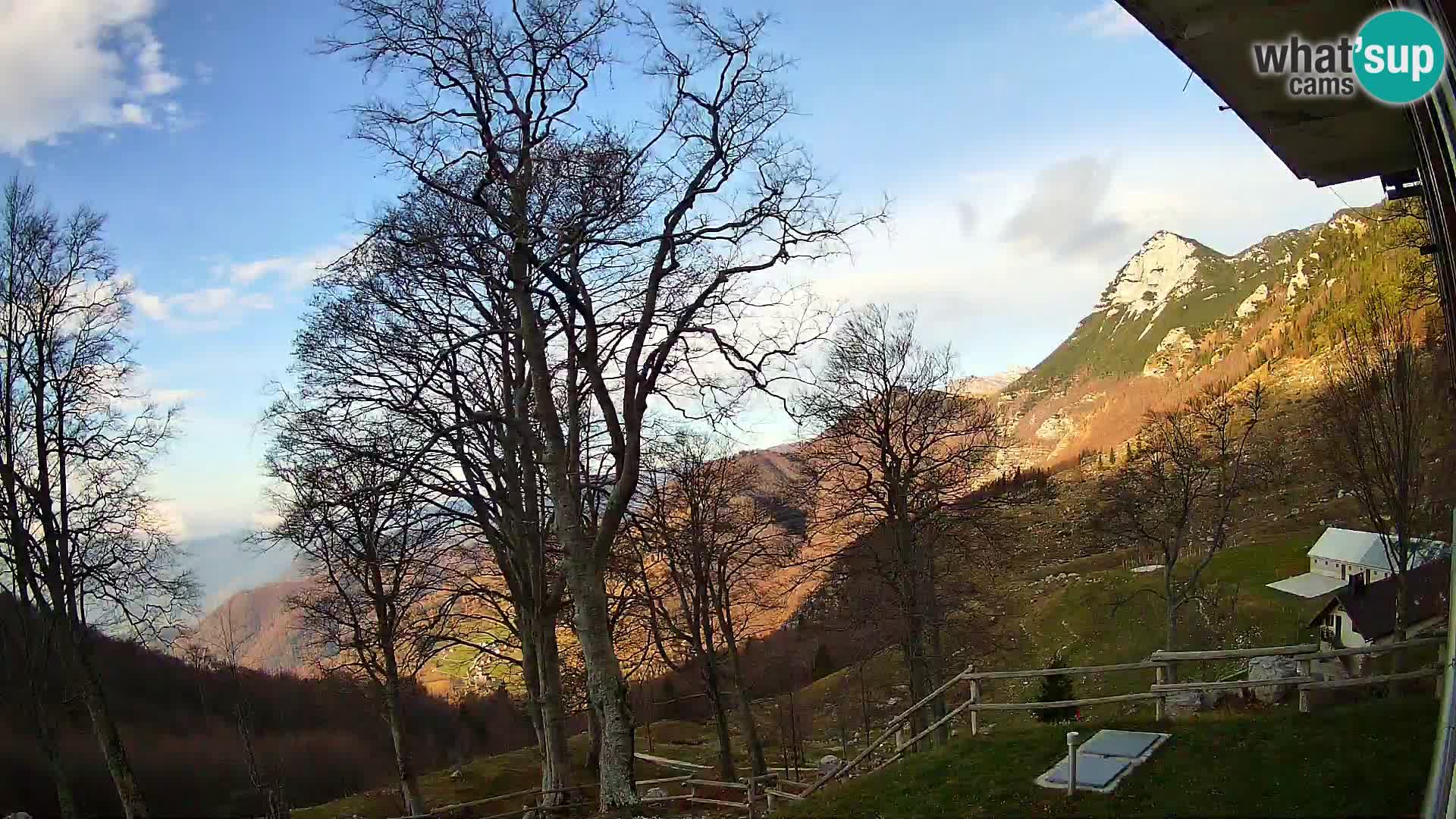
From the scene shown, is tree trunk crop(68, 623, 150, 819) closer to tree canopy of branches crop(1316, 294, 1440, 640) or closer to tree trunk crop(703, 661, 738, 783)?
tree trunk crop(703, 661, 738, 783)

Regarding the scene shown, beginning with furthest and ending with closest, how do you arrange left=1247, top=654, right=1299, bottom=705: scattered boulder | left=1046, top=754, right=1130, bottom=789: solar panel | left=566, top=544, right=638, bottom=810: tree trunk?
left=1247, top=654, right=1299, bottom=705: scattered boulder, left=566, top=544, right=638, bottom=810: tree trunk, left=1046, top=754, right=1130, bottom=789: solar panel

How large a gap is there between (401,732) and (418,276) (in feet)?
40.3

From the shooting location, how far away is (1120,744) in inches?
413

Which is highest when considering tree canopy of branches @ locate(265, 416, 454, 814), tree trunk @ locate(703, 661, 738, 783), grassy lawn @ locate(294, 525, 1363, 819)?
tree canopy of branches @ locate(265, 416, 454, 814)

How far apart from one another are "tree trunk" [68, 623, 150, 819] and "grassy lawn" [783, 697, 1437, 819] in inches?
436

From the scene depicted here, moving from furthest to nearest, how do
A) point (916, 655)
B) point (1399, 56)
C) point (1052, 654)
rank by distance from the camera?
point (1052, 654) < point (916, 655) < point (1399, 56)

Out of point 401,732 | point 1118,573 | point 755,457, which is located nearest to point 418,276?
point 401,732

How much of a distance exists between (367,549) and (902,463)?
13458 millimetres

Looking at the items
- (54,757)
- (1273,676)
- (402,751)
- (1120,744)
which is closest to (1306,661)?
(1120,744)

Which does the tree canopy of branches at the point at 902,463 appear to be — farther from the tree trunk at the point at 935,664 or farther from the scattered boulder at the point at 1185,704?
the scattered boulder at the point at 1185,704

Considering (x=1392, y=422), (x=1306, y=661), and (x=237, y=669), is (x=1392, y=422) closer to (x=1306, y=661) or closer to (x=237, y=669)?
(x=1306, y=661)

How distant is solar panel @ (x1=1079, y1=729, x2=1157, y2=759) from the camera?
1017 cm

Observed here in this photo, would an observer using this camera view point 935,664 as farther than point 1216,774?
Yes

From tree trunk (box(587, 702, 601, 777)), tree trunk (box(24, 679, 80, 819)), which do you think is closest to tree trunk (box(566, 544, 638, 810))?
tree trunk (box(24, 679, 80, 819))
